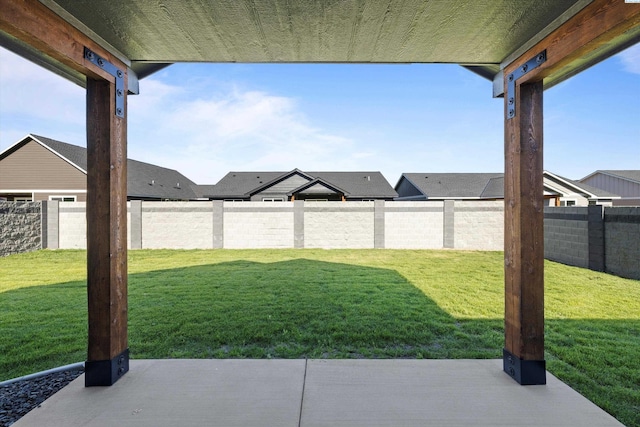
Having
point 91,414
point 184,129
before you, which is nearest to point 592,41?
point 91,414

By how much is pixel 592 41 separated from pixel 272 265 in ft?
26.2

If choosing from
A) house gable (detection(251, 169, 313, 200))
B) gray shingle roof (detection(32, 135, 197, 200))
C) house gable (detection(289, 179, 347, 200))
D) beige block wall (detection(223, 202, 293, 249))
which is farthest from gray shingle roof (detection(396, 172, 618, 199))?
gray shingle roof (detection(32, 135, 197, 200))

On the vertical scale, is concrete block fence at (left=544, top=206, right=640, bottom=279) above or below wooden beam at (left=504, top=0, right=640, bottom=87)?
below

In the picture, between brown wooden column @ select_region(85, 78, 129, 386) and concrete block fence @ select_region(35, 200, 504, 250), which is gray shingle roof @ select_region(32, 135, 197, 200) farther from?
brown wooden column @ select_region(85, 78, 129, 386)

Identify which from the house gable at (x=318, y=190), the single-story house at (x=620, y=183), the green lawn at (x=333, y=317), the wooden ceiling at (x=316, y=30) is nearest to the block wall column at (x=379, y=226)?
the green lawn at (x=333, y=317)

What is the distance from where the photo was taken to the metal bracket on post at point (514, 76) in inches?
96.3

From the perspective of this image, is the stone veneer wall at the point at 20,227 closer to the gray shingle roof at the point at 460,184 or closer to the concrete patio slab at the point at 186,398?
the concrete patio slab at the point at 186,398

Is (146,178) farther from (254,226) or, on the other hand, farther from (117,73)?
(117,73)

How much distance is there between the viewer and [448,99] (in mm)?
21047

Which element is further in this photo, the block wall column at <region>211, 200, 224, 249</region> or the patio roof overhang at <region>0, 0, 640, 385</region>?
the block wall column at <region>211, 200, 224, 249</region>

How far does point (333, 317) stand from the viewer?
444 cm

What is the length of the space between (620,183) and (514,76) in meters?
39.8

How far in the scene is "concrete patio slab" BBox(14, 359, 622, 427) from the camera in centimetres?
213

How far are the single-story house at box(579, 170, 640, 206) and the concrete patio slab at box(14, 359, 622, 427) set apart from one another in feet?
119
